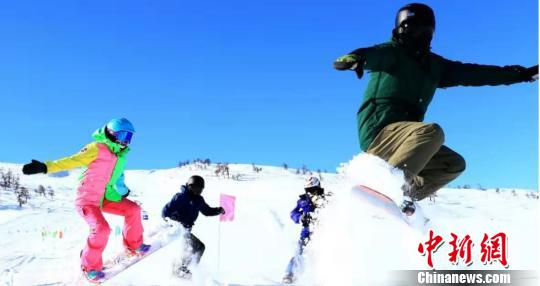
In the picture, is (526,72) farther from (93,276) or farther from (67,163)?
(93,276)

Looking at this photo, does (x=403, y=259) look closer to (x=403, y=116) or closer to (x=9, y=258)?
(x=403, y=116)

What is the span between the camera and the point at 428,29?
4.86 meters

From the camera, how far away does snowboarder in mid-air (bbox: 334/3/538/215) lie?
436 cm

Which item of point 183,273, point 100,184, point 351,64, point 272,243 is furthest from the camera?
point 272,243

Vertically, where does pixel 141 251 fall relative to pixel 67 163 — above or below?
below

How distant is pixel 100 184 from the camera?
6379 millimetres

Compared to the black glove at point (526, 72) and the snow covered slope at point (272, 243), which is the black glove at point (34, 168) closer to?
the snow covered slope at point (272, 243)

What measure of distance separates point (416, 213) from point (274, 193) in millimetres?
15402

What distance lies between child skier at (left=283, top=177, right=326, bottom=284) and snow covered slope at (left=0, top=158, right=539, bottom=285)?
174mm

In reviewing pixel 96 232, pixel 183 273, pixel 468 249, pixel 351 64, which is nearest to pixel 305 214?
pixel 183 273

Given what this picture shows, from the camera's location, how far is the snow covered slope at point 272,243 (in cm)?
581

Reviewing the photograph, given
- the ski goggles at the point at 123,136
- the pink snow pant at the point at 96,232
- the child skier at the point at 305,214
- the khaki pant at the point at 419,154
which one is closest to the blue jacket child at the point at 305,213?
the child skier at the point at 305,214

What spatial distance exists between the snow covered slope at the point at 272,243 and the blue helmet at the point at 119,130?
1673mm

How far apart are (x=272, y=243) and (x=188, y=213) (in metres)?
3.84
